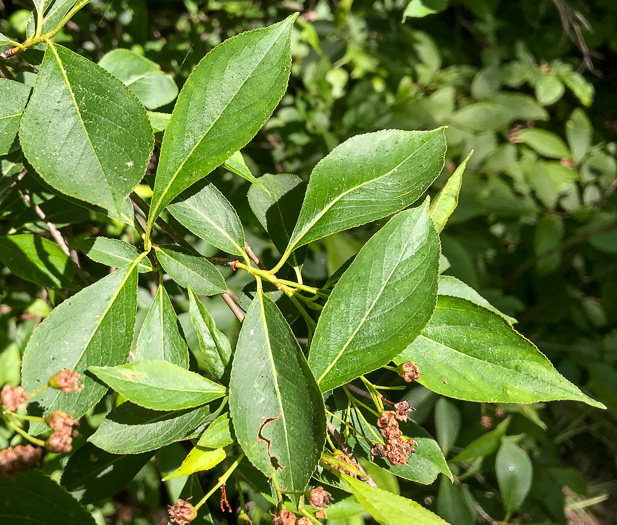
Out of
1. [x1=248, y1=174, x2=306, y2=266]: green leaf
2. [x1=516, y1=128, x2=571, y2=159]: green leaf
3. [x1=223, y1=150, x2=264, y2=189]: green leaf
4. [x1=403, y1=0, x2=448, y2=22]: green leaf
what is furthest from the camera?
[x1=516, y1=128, x2=571, y2=159]: green leaf

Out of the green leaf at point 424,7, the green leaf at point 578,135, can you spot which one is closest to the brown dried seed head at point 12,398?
the green leaf at point 424,7

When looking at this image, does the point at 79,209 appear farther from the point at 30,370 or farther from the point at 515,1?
the point at 515,1

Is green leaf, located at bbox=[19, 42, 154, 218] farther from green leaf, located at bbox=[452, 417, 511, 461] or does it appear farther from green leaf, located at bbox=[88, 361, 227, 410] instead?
green leaf, located at bbox=[452, 417, 511, 461]

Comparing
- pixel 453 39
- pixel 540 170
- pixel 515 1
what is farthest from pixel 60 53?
pixel 515 1

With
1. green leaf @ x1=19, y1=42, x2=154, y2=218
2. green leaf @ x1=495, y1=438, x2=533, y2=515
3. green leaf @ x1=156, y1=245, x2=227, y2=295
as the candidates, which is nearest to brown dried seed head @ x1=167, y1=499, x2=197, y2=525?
green leaf @ x1=156, y1=245, x2=227, y2=295

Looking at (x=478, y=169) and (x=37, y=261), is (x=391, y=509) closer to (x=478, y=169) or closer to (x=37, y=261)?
Answer: (x=37, y=261)

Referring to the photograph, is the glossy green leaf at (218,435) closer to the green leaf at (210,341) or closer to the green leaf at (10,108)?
the green leaf at (210,341)

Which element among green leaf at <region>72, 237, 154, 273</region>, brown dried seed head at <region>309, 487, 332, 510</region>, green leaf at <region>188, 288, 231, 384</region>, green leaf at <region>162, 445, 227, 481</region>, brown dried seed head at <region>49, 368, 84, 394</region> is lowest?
brown dried seed head at <region>309, 487, 332, 510</region>
